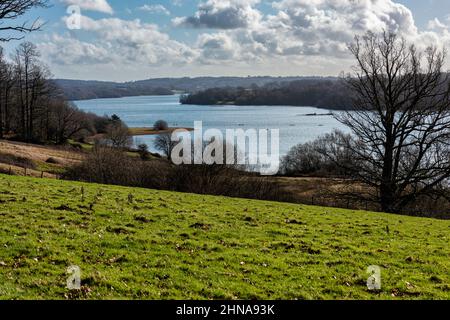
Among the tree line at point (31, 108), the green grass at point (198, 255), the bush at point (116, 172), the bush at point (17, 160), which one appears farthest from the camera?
the tree line at point (31, 108)

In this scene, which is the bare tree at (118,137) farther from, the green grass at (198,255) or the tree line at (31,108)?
the green grass at (198,255)

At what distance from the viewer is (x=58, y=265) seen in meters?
8.79

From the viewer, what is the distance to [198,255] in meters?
10.2

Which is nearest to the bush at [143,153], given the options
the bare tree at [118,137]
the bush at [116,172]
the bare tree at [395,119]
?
the bare tree at [118,137]

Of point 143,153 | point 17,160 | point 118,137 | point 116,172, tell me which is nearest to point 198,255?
point 116,172

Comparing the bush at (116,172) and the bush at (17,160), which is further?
the bush at (17,160)

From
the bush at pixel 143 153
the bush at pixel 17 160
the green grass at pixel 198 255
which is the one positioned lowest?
the bush at pixel 143 153

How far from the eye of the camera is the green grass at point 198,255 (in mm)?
8055

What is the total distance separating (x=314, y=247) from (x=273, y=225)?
3.28m

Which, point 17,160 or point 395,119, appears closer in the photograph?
point 395,119

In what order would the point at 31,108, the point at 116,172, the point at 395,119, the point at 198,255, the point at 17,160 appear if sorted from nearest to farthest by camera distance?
the point at 198,255, the point at 395,119, the point at 116,172, the point at 17,160, the point at 31,108

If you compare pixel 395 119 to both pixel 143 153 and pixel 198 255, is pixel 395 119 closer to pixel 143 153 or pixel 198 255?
pixel 198 255

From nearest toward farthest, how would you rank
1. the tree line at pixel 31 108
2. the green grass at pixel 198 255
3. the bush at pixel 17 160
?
1. the green grass at pixel 198 255
2. the bush at pixel 17 160
3. the tree line at pixel 31 108
